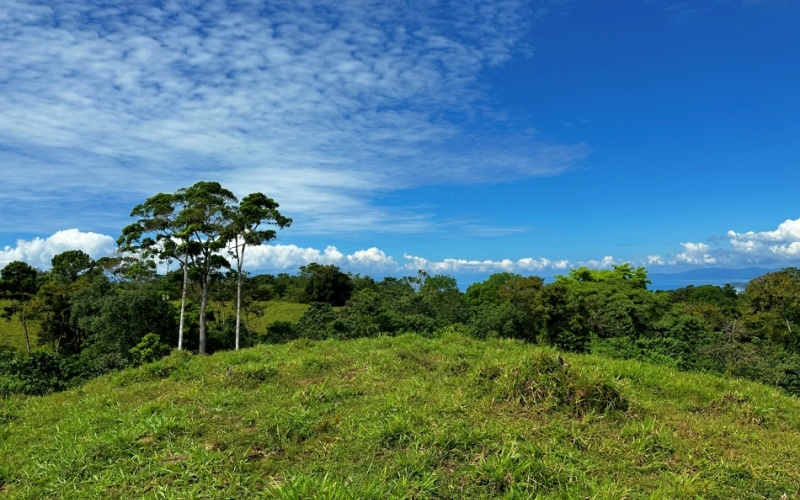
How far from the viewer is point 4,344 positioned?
3453cm

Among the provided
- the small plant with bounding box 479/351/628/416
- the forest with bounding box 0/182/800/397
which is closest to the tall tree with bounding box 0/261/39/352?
the forest with bounding box 0/182/800/397

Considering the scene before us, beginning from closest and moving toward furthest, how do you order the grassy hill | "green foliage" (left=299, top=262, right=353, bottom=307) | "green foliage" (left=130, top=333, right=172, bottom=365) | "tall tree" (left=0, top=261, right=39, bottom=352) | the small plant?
the grassy hill → the small plant → "green foliage" (left=130, top=333, right=172, bottom=365) → "tall tree" (left=0, top=261, right=39, bottom=352) → "green foliage" (left=299, top=262, right=353, bottom=307)

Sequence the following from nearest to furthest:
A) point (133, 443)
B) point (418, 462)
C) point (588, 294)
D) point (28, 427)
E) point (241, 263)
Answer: point (418, 462) < point (133, 443) < point (28, 427) < point (241, 263) < point (588, 294)

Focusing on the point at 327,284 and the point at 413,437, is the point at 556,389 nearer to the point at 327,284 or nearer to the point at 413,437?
the point at 413,437

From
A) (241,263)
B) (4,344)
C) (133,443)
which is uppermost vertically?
(241,263)

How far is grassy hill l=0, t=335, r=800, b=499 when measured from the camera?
13.9ft

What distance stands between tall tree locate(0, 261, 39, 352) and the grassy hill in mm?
32963

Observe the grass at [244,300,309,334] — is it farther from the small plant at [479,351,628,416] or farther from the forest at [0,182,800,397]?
the small plant at [479,351,628,416]

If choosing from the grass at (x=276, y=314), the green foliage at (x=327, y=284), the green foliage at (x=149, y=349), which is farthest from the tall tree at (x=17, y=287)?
the green foliage at (x=327, y=284)

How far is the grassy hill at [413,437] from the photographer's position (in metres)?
4.24

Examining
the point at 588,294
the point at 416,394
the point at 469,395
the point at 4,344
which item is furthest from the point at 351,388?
the point at 4,344

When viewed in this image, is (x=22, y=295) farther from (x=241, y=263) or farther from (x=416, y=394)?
(x=416, y=394)

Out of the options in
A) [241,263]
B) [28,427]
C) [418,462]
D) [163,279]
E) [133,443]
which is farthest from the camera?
[163,279]

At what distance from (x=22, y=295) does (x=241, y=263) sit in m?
18.7
